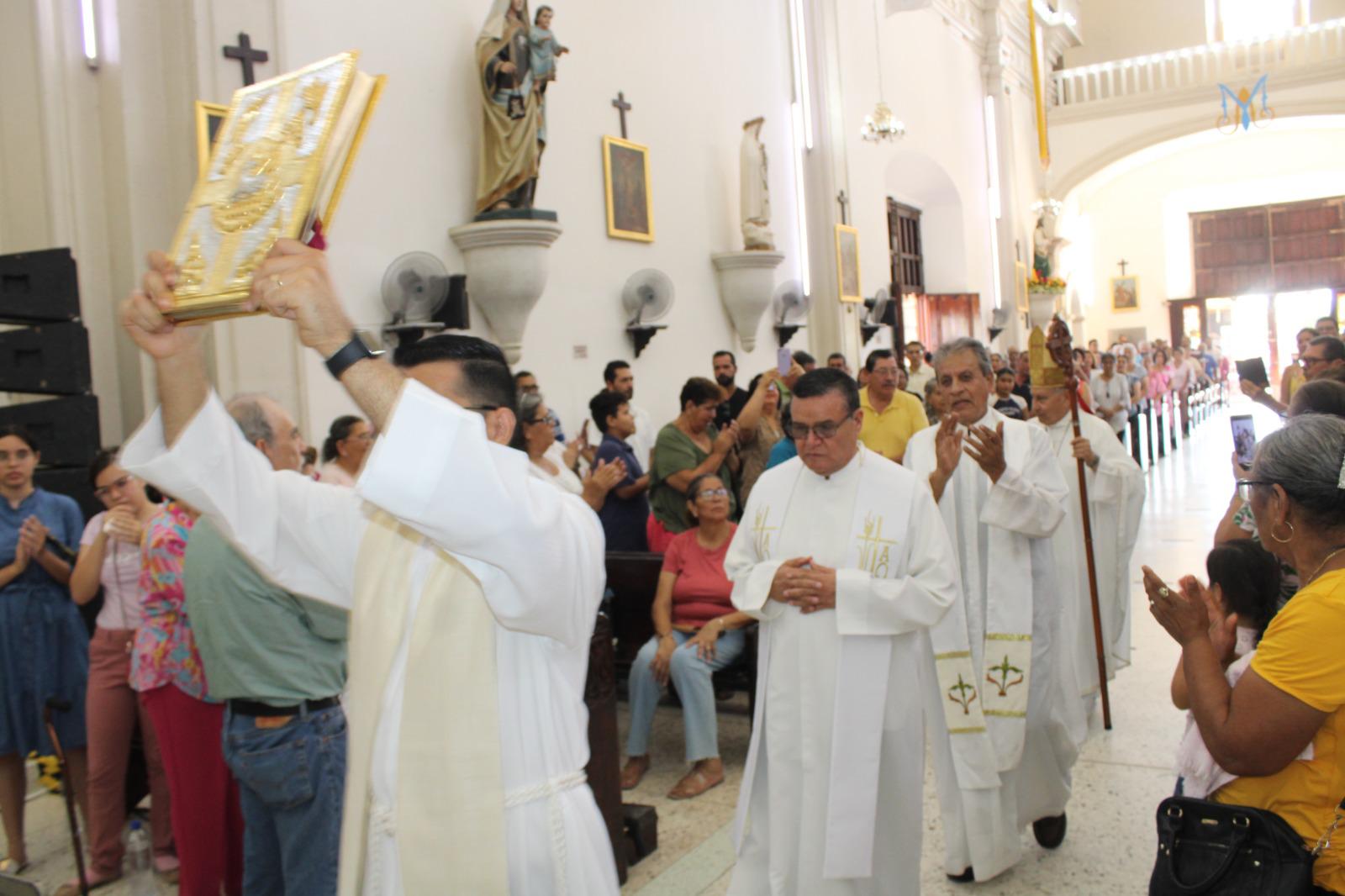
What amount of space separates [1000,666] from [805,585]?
1164 millimetres

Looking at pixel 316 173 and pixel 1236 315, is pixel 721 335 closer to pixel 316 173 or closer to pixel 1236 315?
pixel 316 173

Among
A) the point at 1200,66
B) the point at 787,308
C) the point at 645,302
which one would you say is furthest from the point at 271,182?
the point at 1200,66

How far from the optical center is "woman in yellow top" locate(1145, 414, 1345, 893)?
6.68 feet

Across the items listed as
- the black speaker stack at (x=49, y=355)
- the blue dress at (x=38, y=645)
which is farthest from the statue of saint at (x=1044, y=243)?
the blue dress at (x=38, y=645)

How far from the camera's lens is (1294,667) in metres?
2.04

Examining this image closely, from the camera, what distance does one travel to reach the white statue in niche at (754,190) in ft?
34.7

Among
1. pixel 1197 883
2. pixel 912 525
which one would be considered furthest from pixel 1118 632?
pixel 1197 883

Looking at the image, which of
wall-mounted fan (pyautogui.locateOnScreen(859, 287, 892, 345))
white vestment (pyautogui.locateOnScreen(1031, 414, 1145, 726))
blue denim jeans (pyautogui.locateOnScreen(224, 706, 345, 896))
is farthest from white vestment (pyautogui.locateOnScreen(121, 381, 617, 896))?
wall-mounted fan (pyautogui.locateOnScreen(859, 287, 892, 345))

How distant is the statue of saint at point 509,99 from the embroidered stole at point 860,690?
184 inches

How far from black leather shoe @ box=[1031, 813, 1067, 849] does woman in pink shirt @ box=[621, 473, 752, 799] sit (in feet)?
4.66

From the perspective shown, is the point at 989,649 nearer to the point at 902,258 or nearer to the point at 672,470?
the point at 672,470

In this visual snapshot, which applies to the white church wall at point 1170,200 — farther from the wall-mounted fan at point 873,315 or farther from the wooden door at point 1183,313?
the wall-mounted fan at point 873,315

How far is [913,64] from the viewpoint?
1596cm

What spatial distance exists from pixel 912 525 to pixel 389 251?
471cm
